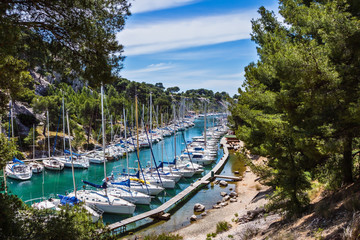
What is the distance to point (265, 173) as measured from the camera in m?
12.7

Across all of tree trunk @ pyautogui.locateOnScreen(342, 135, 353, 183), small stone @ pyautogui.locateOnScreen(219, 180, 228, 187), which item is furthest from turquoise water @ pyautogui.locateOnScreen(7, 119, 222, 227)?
tree trunk @ pyautogui.locateOnScreen(342, 135, 353, 183)

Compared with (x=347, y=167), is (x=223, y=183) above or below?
below

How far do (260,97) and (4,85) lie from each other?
1029 cm

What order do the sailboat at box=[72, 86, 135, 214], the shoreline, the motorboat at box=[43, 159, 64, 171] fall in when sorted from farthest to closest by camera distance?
the motorboat at box=[43, 159, 64, 171] < the sailboat at box=[72, 86, 135, 214] < the shoreline

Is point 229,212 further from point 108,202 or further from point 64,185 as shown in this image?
point 64,185

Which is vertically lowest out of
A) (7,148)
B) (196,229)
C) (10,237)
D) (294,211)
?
(196,229)

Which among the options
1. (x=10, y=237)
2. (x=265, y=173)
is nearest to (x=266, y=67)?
(x=265, y=173)

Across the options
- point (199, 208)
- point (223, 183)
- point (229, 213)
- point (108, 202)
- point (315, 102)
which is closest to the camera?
point (315, 102)

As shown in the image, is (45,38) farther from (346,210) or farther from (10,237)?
(346,210)

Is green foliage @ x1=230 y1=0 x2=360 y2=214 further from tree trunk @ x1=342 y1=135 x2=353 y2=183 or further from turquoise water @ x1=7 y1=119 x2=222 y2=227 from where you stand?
turquoise water @ x1=7 y1=119 x2=222 y2=227

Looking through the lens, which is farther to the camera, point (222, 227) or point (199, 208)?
point (199, 208)

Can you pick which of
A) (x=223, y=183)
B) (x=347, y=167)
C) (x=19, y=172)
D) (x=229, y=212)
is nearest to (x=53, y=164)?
(x=19, y=172)

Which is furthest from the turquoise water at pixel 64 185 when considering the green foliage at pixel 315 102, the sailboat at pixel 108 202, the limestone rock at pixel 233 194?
the green foliage at pixel 315 102

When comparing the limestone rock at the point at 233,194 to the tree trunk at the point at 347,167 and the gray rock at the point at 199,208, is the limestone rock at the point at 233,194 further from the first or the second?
the tree trunk at the point at 347,167
